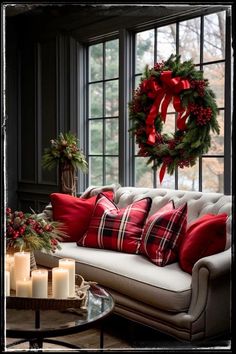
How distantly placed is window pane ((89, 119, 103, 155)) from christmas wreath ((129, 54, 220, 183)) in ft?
3.46

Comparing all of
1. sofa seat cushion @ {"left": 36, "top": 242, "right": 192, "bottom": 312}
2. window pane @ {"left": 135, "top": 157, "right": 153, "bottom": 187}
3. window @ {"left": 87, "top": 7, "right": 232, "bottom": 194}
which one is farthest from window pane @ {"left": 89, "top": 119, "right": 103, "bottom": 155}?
sofa seat cushion @ {"left": 36, "top": 242, "right": 192, "bottom": 312}

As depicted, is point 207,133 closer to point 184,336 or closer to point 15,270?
point 184,336

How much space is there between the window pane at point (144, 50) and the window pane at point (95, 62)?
505 millimetres

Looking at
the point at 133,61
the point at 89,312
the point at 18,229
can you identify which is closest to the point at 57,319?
the point at 89,312

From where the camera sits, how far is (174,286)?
86.8 inches

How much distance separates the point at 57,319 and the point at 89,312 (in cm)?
13

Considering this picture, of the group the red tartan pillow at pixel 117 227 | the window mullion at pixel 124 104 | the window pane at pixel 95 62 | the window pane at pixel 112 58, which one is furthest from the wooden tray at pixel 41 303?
the window pane at pixel 95 62

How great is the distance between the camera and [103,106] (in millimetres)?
4305

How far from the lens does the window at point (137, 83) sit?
317cm

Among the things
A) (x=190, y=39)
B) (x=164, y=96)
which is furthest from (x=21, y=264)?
(x=190, y=39)

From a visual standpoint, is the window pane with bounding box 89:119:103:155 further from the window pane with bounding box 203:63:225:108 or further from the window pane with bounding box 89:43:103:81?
the window pane with bounding box 203:63:225:108

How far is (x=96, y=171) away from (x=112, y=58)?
1011 millimetres

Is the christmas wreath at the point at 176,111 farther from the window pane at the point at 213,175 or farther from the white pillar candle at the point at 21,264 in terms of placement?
the white pillar candle at the point at 21,264

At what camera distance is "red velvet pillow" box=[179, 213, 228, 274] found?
7.60ft
